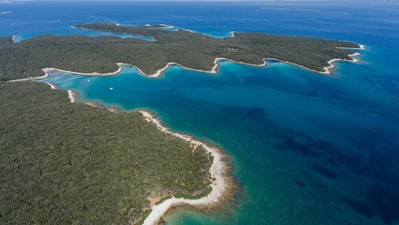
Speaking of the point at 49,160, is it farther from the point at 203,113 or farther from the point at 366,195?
the point at 366,195

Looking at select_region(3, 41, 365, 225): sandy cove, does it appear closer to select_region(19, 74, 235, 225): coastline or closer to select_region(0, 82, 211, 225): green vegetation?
select_region(19, 74, 235, 225): coastline

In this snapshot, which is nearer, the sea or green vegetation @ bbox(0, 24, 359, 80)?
the sea

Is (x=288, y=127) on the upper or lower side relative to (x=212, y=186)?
upper

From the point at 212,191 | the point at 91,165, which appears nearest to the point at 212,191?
the point at 212,191

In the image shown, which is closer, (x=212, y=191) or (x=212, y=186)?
(x=212, y=191)

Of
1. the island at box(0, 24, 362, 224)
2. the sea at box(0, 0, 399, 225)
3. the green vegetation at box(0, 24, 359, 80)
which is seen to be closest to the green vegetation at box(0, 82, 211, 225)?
the island at box(0, 24, 362, 224)

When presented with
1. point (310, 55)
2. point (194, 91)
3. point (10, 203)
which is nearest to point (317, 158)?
point (194, 91)

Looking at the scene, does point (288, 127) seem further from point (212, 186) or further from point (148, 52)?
point (148, 52)
